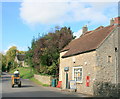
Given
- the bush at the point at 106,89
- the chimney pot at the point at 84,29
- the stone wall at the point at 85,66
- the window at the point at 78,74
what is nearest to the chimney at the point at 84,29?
the chimney pot at the point at 84,29

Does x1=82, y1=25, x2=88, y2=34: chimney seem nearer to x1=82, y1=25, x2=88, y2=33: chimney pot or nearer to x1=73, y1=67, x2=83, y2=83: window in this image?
x1=82, y1=25, x2=88, y2=33: chimney pot

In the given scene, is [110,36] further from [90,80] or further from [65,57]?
[65,57]

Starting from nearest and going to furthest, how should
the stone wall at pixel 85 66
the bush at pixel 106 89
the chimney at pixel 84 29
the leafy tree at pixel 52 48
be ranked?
the bush at pixel 106 89 < the stone wall at pixel 85 66 < the leafy tree at pixel 52 48 < the chimney at pixel 84 29

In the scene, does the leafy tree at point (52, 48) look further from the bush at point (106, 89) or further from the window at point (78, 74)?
the bush at point (106, 89)

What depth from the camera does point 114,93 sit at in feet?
53.6

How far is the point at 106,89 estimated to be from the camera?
1712 centimetres

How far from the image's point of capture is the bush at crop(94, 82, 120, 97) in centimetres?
1636

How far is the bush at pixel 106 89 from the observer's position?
1636 cm

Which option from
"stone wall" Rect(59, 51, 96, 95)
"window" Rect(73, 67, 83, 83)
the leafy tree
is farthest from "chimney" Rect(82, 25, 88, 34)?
"window" Rect(73, 67, 83, 83)

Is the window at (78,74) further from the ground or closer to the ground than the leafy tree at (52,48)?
closer to the ground

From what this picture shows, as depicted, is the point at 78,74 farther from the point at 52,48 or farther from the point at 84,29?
the point at 84,29

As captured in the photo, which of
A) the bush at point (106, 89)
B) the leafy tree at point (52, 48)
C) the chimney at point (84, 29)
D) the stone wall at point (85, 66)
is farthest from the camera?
the chimney at point (84, 29)

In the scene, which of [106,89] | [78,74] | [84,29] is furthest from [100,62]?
[84,29]

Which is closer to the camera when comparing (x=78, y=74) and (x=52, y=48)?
(x=78, y=74)
